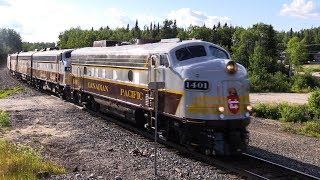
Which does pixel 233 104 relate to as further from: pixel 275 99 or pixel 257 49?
pixel 257 49

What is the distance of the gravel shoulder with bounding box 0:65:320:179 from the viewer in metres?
11.2

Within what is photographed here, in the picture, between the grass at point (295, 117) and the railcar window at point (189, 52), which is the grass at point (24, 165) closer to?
the railcar window at point (189, 52)

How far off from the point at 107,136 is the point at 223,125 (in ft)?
18.8

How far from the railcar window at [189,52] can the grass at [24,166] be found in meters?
4.96

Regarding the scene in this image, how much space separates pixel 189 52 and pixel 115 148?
162 inches

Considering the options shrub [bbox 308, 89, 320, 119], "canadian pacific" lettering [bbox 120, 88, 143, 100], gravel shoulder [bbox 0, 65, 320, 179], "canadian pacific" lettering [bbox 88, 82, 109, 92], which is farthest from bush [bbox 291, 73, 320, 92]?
"canadian pacific" lettering [bbox 120, 88, 143, 100]

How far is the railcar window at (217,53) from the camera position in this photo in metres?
13.5

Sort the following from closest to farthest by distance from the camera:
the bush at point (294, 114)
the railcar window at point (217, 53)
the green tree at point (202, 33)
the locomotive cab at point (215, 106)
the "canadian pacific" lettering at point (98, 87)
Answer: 1. the locomotive cab at point (215, 106)
2. the railcar window at point (217, 53)
3. the "canadian pacific" lettering at point (98, 87)
4. the bush at point (294, 114)
5. the green tree at point (202, 33)

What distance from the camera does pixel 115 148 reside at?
14023 mm

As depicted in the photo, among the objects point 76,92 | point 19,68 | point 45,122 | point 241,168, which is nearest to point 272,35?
point 19,68

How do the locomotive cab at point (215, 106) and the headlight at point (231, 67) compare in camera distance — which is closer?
the locomotive cab at point (215, 106)

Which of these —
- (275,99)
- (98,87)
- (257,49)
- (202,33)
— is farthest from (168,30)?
(98,87)

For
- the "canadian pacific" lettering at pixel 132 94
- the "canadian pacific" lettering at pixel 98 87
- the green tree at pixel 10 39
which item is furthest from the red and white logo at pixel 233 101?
the green tree at pixel 10 39

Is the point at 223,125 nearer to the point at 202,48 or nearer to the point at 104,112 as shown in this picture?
the point at 202,48
